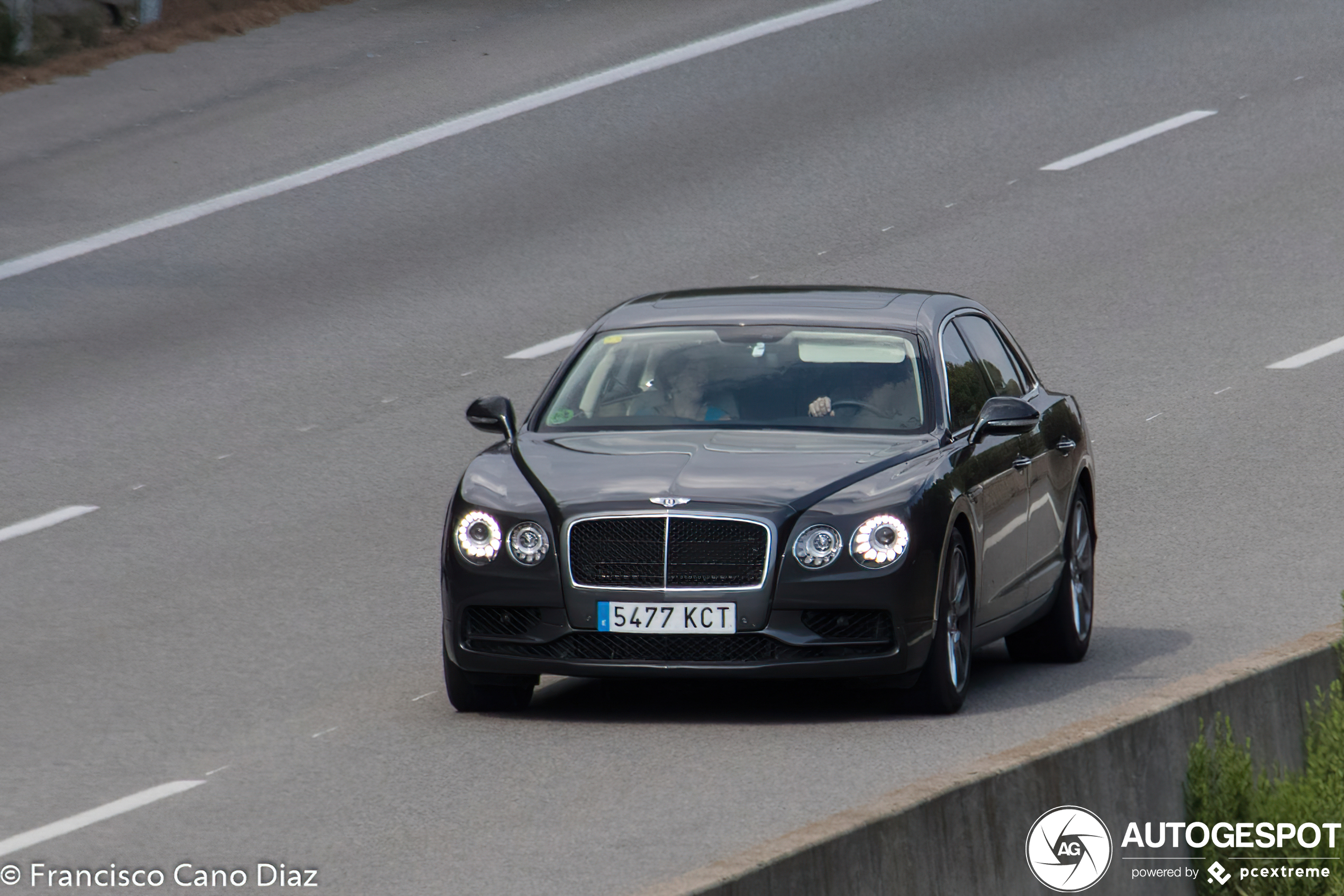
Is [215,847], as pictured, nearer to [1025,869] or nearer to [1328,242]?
[1025,869]

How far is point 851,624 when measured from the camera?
9.24m

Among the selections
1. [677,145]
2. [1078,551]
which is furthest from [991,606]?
[677,145]

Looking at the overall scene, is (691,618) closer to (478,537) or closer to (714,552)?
(714,552)

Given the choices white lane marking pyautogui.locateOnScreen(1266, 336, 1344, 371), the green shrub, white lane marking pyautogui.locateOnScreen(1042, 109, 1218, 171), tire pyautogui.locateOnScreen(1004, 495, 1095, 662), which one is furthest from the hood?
the green shrub

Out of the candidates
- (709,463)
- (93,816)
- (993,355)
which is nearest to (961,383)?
(993,355)

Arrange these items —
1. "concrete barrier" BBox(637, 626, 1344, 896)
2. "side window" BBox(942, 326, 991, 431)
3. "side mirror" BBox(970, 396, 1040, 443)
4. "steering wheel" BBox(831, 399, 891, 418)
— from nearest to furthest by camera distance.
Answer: "concrete barrier" BBox(637, 626, 1344, 896)
"side mirror" BBox(970, 396, 1040, 443)
"steering wheel" BBox(831, 399, 891, 418)
"side window" BBox(942, 326, 991, 431)

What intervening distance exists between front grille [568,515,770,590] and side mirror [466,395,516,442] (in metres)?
1.10

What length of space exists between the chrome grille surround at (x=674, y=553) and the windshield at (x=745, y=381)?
987 millimetres

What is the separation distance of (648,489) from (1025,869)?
2.33 metres

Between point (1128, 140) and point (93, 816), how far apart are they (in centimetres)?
1737

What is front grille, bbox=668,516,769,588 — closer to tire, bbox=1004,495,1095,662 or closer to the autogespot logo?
the autogespot logo

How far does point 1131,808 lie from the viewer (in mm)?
7996

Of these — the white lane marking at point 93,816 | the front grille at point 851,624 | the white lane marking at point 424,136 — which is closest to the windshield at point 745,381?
the front grille at point 851,624

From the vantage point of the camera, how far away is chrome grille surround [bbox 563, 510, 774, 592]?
9.15 m
